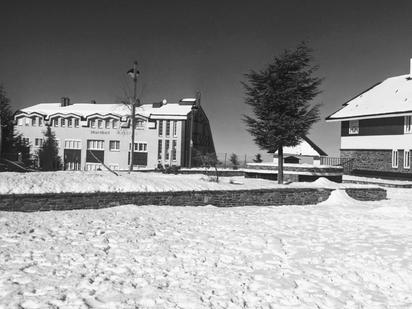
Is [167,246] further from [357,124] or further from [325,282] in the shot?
[357,124]

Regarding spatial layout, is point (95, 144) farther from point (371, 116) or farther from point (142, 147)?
point (371, 116)

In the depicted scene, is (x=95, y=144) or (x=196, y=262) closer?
(x=196, y=262)

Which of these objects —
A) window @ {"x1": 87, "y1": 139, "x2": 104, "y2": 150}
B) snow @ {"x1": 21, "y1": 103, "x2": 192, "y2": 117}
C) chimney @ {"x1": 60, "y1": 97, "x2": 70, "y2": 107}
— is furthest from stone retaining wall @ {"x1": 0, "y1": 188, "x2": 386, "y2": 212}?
chimney @ {"x1": 60, "y1": 97, "x2": 70, "y2": 107}

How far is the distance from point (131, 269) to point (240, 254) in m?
2.02

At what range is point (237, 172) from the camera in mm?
24531

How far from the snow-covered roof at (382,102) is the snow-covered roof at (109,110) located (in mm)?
18830

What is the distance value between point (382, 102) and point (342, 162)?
21.1 feet

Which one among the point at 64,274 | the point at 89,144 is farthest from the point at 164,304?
the point at 89,144

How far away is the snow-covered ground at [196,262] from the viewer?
14.6 feet

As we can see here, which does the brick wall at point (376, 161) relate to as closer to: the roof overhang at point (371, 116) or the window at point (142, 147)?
the roof overhang at point (371, 116)

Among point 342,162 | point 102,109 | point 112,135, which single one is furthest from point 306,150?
point 102,109

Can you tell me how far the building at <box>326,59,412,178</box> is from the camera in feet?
96.0

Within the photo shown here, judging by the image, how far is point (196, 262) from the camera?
582cm

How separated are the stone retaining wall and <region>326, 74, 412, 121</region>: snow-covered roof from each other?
16885 millimetres
